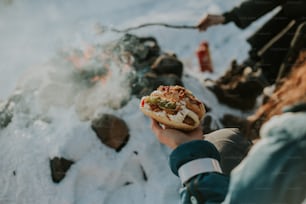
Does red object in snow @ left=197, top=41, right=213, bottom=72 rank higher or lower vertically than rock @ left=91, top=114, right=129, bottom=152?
lower

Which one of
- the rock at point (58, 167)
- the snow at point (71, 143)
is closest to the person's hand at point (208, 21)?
the snow at point (71, 143)

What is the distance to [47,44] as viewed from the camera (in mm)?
4414

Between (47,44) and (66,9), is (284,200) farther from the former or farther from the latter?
(66,9)

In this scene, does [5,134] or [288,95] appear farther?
[5,134]

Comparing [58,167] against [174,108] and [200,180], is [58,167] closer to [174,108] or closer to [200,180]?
[174,108]

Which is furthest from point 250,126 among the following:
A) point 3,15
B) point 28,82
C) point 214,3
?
point 214,3

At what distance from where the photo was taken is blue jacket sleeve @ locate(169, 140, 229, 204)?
1136 millimetres

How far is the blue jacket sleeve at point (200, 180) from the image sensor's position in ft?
3.73

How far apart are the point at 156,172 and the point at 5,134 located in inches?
41.2

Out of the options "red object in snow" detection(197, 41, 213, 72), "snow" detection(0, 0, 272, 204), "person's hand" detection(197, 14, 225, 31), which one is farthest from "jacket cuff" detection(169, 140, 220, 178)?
"red object in snow" detection(197, 41, 213, 72)

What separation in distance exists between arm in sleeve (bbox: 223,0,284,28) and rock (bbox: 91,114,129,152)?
1.09m

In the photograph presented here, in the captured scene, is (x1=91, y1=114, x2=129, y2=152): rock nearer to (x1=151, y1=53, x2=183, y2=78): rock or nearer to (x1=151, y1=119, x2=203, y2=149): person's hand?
(x1=151, y1=53, x2=183, y2=78): rock

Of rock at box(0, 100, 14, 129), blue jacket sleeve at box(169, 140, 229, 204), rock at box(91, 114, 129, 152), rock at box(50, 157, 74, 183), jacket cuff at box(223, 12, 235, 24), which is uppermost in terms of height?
blue jacket sleeve at box(169, 140, 229, 204)

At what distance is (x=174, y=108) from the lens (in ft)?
4.67
